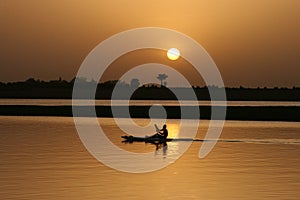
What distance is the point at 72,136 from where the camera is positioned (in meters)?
59.0

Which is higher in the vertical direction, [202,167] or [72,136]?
[72,136]

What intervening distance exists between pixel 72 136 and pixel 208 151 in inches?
660

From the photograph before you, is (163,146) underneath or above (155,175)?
above

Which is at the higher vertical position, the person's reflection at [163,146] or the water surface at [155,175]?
the person's reflection at [163,146]

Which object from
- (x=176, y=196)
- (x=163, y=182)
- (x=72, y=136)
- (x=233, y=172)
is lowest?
(x=176, y=196)

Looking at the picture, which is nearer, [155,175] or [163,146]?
[155,175]

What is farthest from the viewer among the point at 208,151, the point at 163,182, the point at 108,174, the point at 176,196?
the point at 208,151

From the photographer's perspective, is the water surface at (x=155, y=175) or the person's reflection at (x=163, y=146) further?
the person's reflection at (x=163, y=146)

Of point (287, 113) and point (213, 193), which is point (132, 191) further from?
point (287, 113)

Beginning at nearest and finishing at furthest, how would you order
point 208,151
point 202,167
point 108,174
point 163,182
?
1. point 163,182
2. point 108,174
3. point 202,167
4. point 208,151

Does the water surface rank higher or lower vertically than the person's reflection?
lower

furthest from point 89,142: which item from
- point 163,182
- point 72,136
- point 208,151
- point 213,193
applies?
point 213,193

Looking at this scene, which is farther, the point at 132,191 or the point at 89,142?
the point at 89,142

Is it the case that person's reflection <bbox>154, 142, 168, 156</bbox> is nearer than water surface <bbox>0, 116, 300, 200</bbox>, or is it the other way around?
water surface <bbox>0, 116, 300, 200</bbox>
